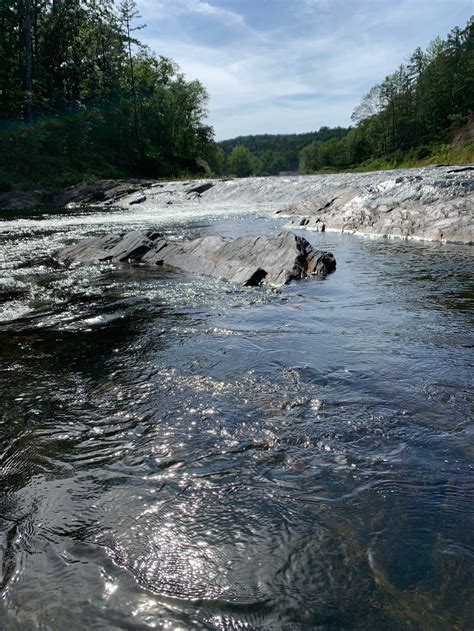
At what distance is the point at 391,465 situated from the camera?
3285 mm

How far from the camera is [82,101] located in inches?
2331

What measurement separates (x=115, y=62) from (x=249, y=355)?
70581 mm

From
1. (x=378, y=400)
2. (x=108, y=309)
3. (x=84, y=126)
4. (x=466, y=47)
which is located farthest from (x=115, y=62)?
(x=378, y=400)

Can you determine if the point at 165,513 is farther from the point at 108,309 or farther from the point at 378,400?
the point at 108,309

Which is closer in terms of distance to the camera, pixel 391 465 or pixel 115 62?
pixel 391 465

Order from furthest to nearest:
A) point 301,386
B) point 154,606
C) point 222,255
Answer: point 222,255
point 301,386
point 154,606

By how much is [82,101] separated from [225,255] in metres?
57.7

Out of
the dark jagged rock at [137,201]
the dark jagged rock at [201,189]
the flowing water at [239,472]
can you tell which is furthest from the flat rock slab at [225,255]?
the dark jagged rock at [201,189]

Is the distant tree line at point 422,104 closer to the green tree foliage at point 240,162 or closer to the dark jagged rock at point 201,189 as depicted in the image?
the dark jagged rock at point 201,189

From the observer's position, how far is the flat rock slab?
10.1 metres

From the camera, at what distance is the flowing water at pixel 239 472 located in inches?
89.7

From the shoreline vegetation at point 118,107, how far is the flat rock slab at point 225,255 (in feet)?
92.3

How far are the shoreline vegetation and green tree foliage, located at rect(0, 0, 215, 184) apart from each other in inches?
5.5

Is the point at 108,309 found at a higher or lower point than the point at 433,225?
lower
